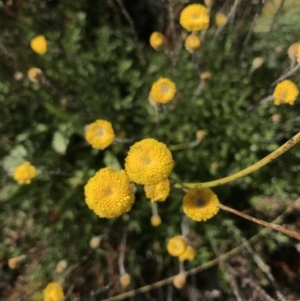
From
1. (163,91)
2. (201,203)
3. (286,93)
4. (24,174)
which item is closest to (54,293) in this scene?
(24,174)

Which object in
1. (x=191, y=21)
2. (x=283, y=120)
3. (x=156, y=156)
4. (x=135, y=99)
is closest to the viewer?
(x=156, y=156)

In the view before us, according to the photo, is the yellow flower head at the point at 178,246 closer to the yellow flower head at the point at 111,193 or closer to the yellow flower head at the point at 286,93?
Answer: the yellow flower head at the point at 111,193

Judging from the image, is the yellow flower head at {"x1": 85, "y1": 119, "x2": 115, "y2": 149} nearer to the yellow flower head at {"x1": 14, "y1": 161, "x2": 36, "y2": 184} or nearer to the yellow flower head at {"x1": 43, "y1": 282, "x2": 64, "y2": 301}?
the yellow flower head at {"x1": 14, "y1": 161, "x2": 36, "y2": 184}

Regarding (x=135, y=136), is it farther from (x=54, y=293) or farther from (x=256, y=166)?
(x=256, y=166)

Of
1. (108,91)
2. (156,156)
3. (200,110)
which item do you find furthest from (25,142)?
(156,156)

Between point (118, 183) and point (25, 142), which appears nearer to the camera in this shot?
point (118, 183)

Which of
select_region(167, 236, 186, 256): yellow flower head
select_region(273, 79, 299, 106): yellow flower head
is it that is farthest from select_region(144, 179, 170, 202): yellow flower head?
select_region(273, 79, 299, 106): yellow flower head

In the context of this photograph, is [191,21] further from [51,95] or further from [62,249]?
[62,249]
